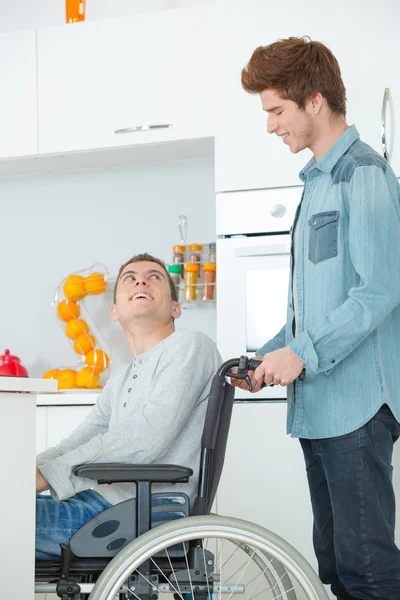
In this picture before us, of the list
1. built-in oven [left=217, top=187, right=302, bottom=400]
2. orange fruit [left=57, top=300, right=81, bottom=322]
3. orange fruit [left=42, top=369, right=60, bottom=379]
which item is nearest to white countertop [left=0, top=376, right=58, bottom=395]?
built-in oven [left=217, top=187, right=302, bottom=400]

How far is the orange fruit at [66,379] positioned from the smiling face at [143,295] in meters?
1.06

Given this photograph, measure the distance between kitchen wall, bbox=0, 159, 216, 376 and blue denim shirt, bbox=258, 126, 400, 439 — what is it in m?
1.59

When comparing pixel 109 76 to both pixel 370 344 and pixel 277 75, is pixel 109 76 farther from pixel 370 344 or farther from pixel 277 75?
pixel 370 344

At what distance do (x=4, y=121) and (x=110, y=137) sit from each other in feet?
1.40

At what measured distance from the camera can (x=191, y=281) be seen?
3.12 metres

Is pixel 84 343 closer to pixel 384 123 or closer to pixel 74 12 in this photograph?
pixel 74 12

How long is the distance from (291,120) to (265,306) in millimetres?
1037

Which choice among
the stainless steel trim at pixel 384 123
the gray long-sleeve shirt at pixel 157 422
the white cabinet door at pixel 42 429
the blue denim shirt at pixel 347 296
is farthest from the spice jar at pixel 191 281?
the blue denim shirt at pixel 347 296

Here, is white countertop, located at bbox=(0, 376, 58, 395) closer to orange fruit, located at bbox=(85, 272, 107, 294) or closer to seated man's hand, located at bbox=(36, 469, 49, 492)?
seated man's hand, located at bbox=(36, 469, 49, 492)

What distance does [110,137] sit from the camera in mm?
3014

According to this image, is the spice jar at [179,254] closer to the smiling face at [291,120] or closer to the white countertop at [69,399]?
the white countertop at [69,399]

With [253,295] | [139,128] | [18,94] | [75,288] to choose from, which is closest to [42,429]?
[75,288]

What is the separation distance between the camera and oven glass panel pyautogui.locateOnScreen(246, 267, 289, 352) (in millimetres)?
2631

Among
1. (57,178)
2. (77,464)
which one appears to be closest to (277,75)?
(77,464)
